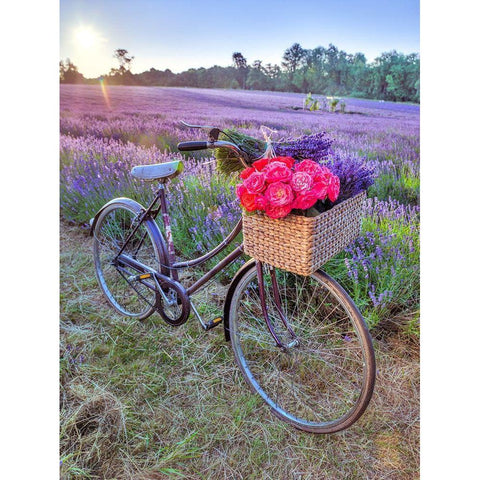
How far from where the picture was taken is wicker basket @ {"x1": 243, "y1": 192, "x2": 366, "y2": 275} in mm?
1102

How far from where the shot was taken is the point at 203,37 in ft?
6.28

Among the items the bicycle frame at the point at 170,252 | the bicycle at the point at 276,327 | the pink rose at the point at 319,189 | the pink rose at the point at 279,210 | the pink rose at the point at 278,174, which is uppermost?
the pink rose at the point at 278,174

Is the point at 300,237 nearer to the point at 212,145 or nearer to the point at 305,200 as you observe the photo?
the point at 305,200

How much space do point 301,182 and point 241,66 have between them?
1112mm

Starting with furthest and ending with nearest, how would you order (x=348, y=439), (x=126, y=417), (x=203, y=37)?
(x=203, y=37), (x=126, y=417), (x=348, y=439)

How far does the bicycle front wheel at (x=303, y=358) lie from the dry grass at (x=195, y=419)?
78 mm

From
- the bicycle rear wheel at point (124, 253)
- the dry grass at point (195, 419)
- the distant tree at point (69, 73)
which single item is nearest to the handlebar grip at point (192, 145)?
the bicycle rear wheel at point (124, 253)

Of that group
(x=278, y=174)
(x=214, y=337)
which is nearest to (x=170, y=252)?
(x=214, y=337)

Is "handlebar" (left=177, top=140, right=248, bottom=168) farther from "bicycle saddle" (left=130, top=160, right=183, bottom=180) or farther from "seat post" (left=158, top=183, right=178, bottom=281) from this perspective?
"seat post" (left=158, top=183, right=178, bottom=281)

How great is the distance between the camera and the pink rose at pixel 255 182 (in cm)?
109

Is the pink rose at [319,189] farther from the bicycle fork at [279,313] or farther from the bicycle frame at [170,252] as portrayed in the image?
the bicycle frame at [170,252]
